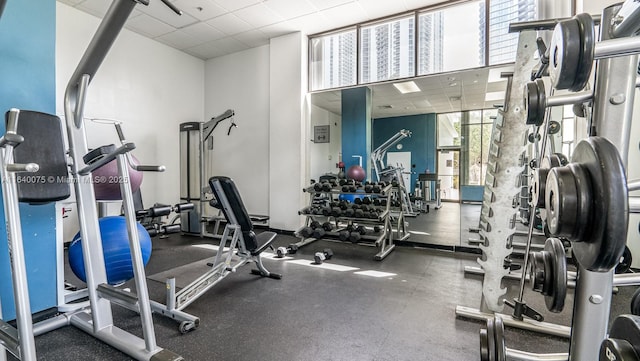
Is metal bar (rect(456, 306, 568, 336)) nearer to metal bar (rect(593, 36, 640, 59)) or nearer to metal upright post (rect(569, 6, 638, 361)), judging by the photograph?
metal upright post (rect(569, 6, 638, 361))

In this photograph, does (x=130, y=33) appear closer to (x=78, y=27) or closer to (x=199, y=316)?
(x=78, y=27)

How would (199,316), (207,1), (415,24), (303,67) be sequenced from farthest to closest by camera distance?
(303,67) < (415,24) < (207,1) < (199,316)

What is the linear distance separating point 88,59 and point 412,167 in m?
6.09

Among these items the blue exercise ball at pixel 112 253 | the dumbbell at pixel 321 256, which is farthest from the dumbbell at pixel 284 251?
the blue exercise ball at pixel 112 253

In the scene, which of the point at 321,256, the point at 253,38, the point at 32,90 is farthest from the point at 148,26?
the point at 321,256

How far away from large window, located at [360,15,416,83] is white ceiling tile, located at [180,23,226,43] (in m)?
2.35

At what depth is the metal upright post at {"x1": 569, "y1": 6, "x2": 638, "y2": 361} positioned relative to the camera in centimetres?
77

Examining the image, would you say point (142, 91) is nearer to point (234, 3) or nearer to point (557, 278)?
point (234, 3)

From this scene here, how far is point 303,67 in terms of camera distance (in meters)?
5.01

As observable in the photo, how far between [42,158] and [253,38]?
4147 mm

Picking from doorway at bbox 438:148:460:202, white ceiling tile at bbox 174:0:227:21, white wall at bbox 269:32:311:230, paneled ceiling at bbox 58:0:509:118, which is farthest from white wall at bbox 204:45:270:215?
doorway at bbox 438:148:460:202

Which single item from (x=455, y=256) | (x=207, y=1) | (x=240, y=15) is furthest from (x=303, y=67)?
(x=455, y=256)

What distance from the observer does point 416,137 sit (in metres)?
6.63

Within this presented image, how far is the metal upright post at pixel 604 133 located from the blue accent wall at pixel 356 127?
4.23 m
